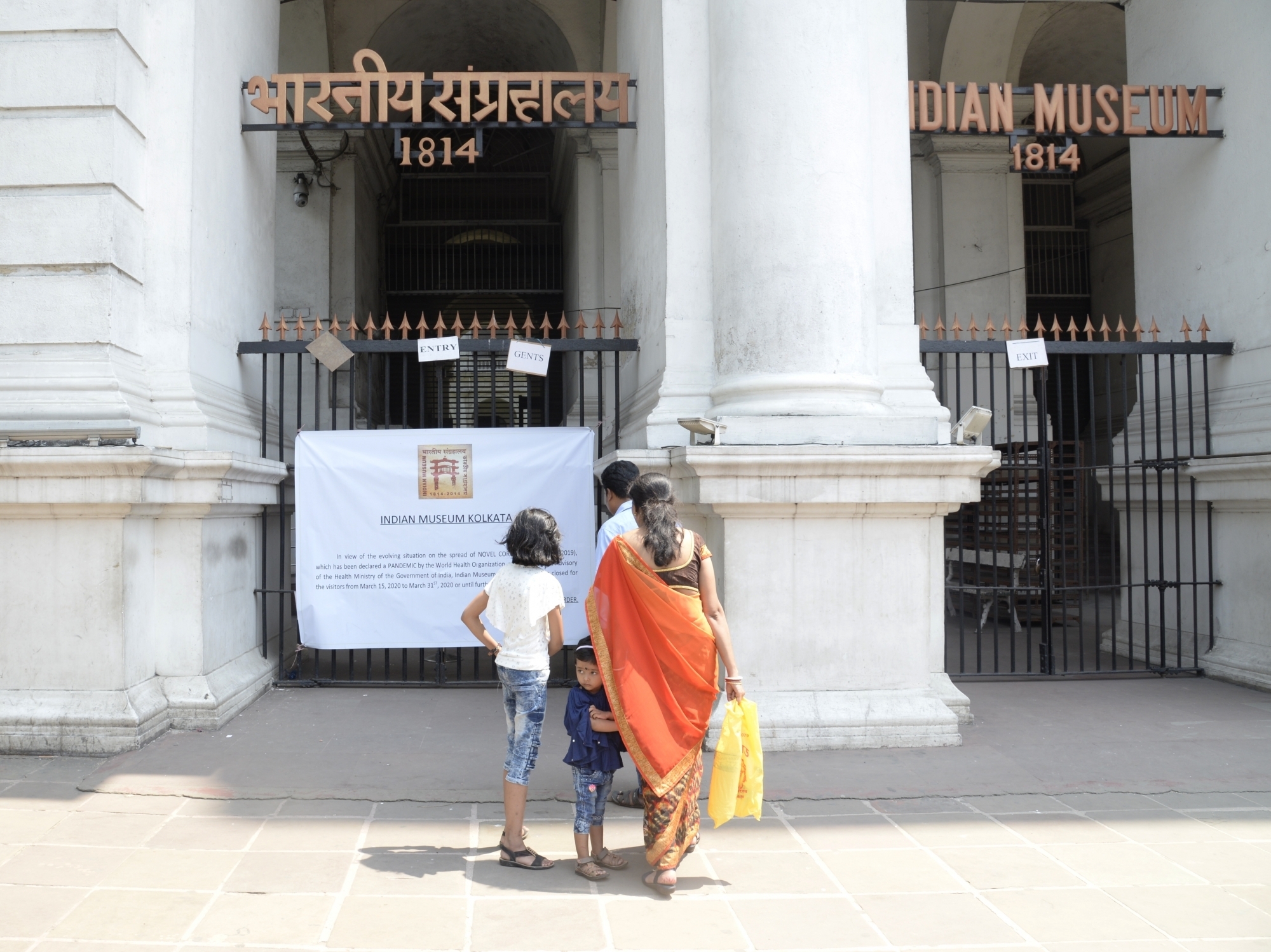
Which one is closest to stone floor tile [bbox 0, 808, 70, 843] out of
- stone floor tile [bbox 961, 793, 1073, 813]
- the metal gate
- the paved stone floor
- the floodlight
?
the paved stone floor

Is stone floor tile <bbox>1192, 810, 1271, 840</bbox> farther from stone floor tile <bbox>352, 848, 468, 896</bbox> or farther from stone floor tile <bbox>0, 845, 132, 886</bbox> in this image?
stone floor tile <bbox>0, 845, 132, 886</bbox>

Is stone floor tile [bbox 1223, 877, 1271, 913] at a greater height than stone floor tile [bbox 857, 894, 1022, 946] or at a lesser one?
lesser

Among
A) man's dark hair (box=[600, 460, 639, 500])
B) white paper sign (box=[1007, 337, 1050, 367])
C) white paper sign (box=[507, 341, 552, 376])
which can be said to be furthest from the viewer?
white paper sign (box=[1007, 337, 1050, 367])

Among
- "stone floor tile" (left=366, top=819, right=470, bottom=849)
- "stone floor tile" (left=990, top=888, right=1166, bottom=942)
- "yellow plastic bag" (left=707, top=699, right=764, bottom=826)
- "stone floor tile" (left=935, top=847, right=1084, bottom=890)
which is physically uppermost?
"yellow plastic bag" (left=707, top=699, right=764, bottom=826)

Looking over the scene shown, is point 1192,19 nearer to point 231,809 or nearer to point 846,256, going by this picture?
point 846,256

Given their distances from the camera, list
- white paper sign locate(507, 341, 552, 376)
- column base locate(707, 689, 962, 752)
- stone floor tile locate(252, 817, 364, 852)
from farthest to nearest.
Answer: white paper sign locate(507, 341, 552, 376), column base locate(707, 689, 962, 752), stone floor tile locate(252, 817, 364, 852)

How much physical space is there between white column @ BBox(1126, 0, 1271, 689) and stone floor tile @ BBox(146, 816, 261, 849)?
7012mm

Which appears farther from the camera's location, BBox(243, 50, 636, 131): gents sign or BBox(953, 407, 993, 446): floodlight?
BBox(243, 50, 636, 131): gents sign

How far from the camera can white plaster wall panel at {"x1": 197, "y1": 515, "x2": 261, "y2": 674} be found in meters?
6.16

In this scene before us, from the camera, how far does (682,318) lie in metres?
6.34

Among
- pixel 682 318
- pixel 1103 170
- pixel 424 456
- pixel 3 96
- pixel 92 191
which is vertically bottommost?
pixel 424 456

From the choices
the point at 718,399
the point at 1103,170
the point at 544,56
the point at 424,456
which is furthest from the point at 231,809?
the point at 1103,170

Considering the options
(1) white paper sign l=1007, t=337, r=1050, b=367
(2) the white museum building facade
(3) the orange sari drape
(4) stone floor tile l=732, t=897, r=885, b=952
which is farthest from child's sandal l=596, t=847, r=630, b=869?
(1) white paper sign l=1007, t=337, r=1050, b=367

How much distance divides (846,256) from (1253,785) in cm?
363
